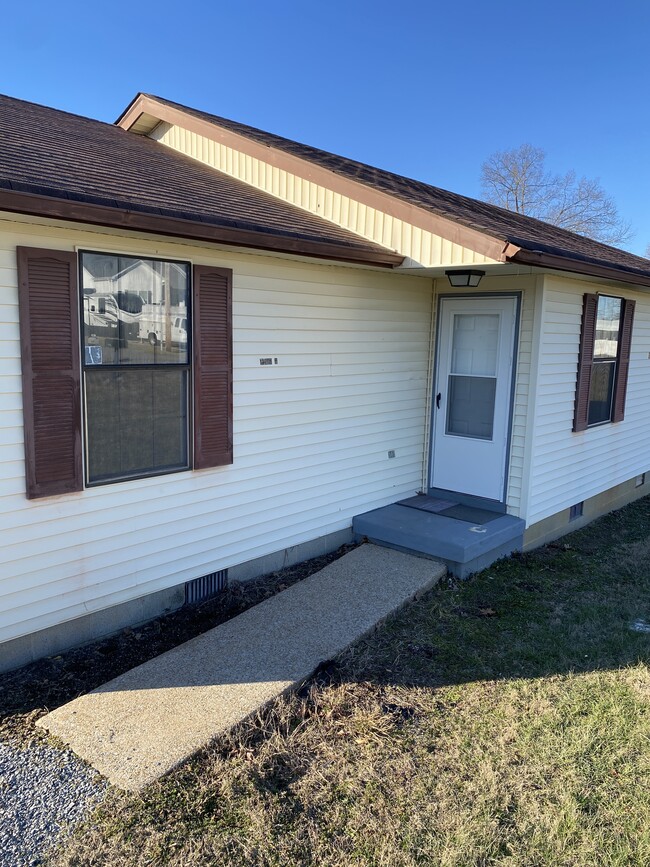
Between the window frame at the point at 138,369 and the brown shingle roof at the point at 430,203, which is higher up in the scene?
the brown shingle roof at the point at 430,203

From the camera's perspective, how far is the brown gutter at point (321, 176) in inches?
201

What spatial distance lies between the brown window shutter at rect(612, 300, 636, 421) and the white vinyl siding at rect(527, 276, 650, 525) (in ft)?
0.53

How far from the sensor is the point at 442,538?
568 centimetres

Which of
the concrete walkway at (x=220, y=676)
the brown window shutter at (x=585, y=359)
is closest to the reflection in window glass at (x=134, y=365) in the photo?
the concrete walkway at (x=220, y=676)

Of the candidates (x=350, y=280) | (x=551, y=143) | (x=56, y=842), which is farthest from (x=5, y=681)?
(x=551, y=143)

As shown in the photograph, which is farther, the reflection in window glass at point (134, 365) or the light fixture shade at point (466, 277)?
the light fixture shade at point (466, 277)

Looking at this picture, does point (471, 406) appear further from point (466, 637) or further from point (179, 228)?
A: point (179, 228)

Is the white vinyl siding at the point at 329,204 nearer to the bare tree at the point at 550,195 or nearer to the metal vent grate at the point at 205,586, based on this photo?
the metal vent grate at the point at 205,586

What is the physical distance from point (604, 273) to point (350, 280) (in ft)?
8.10

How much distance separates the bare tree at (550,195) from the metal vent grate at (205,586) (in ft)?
84.1

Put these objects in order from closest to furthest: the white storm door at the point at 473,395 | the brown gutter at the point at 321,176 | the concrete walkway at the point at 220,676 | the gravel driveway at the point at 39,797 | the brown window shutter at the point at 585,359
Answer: the gravel driveway at the point at 39,797 → the concrete walkway at the point at 220,676 → the brown gutter at the point at 321,176 → the white storm door at the point at 473,395 → the brown window shutter at the point at 585,359

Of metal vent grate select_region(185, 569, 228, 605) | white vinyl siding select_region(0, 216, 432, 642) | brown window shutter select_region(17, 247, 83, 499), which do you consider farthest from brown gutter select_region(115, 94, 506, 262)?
metal vent grate select_region(185, 569, 228, 605)

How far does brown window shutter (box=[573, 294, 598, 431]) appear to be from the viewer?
686 cm

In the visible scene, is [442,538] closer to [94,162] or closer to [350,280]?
[350,280]
